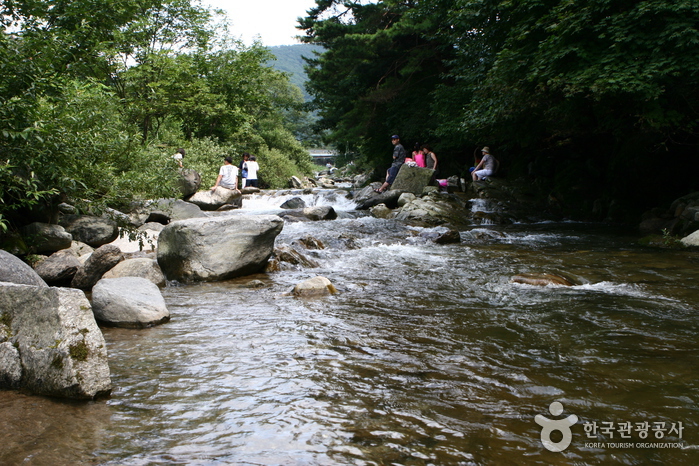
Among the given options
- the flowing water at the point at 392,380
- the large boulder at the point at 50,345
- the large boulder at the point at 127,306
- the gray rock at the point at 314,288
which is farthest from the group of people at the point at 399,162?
the large boulder at the point at 50,345

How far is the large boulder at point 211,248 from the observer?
Result: 7602 millimetres

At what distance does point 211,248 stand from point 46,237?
2.79m

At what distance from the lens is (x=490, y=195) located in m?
17.3

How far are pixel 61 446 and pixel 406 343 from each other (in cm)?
285

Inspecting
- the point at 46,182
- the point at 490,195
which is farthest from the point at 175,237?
the point at 490,195

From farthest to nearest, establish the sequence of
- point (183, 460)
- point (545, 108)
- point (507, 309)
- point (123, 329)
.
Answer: point (545, 108)
point (507, 309)
point (123, 329)
point (183, 460)

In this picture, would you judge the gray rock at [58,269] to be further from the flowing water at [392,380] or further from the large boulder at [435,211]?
the large boulder at [435,211]

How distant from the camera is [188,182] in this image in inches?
638

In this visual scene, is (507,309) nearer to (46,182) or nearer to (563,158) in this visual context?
(46,182)

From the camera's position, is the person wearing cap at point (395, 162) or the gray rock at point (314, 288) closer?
the gray rock at point (314, 288)

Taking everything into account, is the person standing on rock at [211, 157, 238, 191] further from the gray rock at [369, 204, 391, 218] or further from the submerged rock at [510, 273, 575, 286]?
the submerged rock at [510, 273, 575, 286]

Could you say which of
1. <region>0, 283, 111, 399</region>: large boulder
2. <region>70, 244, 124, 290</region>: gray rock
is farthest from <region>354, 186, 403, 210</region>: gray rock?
<region>0, 283, 111, 399</region>: large boulder

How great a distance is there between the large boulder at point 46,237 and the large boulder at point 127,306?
9.90 ft

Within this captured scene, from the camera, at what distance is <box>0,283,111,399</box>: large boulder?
10.9 ft
